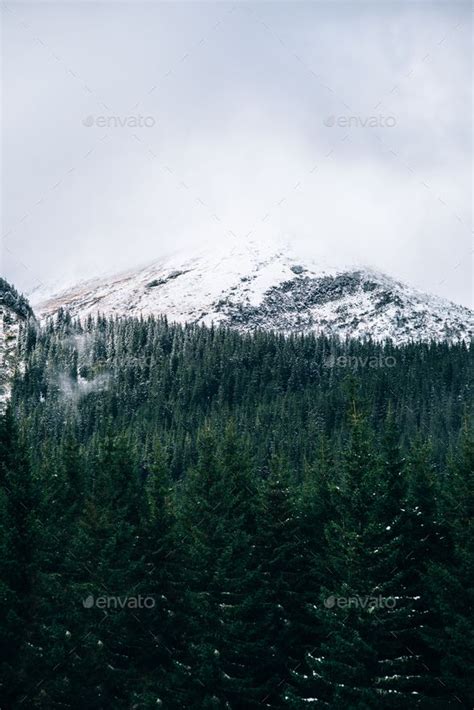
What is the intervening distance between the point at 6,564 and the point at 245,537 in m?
14.3

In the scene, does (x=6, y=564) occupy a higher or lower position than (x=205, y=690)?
higher

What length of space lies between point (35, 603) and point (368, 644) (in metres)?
19.7

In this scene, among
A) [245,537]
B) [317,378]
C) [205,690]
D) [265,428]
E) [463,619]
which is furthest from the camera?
[317,378]

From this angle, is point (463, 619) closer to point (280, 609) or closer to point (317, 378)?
point (280, 609)

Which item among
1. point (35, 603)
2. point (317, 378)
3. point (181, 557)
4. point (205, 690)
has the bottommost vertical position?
point (205, 690)

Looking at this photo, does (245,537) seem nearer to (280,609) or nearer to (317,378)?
(280,609)

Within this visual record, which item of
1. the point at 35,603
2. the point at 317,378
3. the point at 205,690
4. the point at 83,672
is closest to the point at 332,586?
the point at 205,690

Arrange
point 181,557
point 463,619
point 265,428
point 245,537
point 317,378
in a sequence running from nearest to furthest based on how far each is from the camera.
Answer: point 463,619
point 245,537
point 181,557
point 265,428
point 317,378

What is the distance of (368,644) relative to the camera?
1275 inches

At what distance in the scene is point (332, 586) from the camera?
124 ft

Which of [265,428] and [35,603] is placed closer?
[35,603]

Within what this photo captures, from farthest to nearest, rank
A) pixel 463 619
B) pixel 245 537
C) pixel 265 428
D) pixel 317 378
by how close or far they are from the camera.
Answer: pixel 317 378 < pixel 265 428 < pixel 245 537 < pixel 463 619

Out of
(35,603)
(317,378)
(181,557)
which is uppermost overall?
(317,378)

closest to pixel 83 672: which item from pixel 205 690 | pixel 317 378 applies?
pixel 205 690
